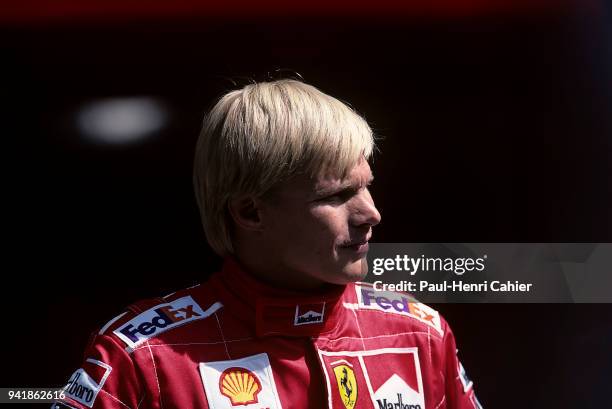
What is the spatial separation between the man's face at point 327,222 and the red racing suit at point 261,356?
8 cm

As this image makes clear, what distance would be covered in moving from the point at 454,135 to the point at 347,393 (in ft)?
3.07

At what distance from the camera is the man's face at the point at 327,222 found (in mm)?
1549

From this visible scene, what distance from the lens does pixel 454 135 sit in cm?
233

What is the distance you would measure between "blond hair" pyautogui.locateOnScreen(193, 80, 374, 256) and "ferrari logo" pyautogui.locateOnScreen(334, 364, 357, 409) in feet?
1.13

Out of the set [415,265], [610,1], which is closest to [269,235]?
[415,265]

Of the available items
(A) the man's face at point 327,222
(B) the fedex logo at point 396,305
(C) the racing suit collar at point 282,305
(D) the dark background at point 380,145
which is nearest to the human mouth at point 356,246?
(A) the man's face at point 327,222

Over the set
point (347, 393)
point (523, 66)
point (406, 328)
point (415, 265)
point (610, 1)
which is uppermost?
point (610, 1)

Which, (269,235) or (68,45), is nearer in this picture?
(269,235)

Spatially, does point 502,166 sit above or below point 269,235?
above

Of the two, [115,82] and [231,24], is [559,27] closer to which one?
[231,24]

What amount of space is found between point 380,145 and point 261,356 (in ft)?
2.96

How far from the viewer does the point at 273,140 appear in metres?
1.54

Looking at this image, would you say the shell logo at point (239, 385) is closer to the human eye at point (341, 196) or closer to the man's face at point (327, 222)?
the man's face at point (327, 222)

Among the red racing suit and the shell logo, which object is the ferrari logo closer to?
the red racing suit
